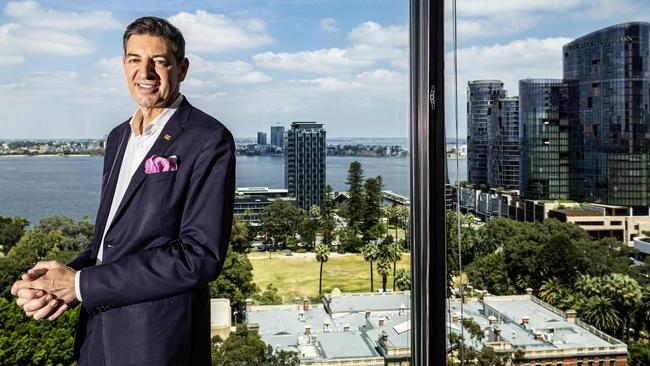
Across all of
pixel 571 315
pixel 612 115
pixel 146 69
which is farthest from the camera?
pixel 571 315

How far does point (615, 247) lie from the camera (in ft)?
7.29

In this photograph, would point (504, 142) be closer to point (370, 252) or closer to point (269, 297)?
point (370, 252)

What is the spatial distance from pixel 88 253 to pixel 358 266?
3.96ft

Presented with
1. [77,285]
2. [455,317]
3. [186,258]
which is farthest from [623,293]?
[77,285]

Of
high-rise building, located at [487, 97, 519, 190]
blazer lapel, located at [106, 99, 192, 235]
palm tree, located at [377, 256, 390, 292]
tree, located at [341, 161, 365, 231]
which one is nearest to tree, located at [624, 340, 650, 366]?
high-rise building, located at [487, 97, 519, 190]

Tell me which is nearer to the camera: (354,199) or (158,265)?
(158,265)

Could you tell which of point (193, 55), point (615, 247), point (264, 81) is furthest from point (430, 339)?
point (193, 55)

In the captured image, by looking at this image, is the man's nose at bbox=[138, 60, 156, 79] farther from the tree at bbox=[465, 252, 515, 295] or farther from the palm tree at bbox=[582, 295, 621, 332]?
the palm tree at bbox=[582, 295, 621, 332]

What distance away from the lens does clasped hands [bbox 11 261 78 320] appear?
1.10 m

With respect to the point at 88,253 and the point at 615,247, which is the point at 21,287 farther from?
the point at 615,247

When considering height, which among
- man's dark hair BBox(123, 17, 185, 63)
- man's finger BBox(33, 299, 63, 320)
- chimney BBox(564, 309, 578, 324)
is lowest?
chimney BBox(564, 309, 578, 324)

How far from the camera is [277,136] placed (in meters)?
2.23

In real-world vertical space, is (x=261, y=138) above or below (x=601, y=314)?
above

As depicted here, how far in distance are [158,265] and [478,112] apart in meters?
1.52
